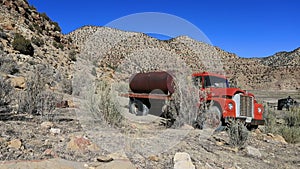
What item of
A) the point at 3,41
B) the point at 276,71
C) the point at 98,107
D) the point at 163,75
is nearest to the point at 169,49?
the point at 276,71

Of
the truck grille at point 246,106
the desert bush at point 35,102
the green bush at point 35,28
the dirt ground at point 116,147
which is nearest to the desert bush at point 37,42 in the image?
the green bush at point 35,28

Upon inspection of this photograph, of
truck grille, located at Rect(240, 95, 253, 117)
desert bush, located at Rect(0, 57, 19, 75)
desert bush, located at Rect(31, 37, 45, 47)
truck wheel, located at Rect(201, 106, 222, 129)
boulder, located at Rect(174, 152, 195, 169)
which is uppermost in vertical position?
desert bush, located at Rect(31, 37, 45, 47)

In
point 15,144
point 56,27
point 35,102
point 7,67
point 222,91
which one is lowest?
point 15,144

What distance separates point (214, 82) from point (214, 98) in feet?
3.60

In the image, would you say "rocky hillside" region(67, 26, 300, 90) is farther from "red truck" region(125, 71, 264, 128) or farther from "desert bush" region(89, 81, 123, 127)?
"desert bush" region(89, 81, 123, 127)

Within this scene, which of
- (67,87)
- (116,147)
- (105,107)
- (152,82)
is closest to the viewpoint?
(116,147)

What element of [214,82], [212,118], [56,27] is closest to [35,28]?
[56,27]

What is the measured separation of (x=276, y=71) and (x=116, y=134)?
73573 mm

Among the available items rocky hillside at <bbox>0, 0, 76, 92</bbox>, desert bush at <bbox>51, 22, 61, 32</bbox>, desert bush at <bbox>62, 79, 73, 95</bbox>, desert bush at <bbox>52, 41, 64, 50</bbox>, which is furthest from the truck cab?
desert bush at <bbox>51, 22, 61, 32</bbox>

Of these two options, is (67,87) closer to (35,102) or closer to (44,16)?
(35,102)

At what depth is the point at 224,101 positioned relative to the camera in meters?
9.88

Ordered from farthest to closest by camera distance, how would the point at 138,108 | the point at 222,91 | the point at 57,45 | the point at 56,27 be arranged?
the point at 56,27, the point at 57,45, the point at 138,108, the point at 222,91

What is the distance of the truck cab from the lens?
9.82 metres

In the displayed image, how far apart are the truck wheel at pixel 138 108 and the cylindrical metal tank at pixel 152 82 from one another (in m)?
0.61
